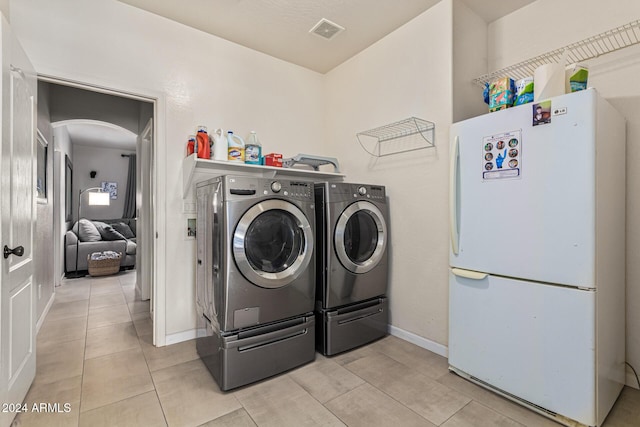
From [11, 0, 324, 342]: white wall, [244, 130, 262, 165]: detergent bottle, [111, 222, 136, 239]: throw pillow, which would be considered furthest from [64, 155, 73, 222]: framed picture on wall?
[244, 130, 262, 165]: detergent bottle

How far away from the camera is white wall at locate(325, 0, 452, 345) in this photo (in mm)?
2229

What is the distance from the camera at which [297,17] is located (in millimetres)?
2359

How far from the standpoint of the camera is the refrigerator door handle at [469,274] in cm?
176

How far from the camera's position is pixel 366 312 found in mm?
2404

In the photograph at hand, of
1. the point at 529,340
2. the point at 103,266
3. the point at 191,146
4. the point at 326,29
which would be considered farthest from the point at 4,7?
the point at 103,266

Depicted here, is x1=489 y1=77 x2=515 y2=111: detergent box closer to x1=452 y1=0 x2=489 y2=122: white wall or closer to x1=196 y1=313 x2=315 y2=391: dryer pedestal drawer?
x1=452 y1=0 x2=489 y2=122: white wall

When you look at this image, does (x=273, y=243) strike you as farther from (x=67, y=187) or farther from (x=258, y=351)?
(x=67, y=187)

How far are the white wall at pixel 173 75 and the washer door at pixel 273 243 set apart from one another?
0.91 meters

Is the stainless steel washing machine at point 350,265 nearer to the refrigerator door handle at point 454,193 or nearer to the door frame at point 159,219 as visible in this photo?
the refrigerator door handle at point 454,193

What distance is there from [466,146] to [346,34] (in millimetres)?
1519

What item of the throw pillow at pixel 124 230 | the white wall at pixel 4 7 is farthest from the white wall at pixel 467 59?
the throw pillow at pixel 124 230

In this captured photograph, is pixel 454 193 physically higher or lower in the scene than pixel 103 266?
higher

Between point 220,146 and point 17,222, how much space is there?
1.27m

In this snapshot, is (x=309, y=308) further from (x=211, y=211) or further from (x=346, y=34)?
(x=346, y=34)
